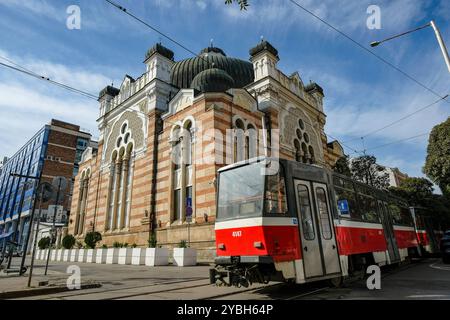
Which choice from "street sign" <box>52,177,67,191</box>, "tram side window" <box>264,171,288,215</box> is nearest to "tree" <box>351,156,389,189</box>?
"tram side window" <box>264,171,288,215</box>

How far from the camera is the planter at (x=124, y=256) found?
55.6 feet

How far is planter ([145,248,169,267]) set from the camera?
15359 millimetres

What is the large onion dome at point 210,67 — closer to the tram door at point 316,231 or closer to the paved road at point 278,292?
the tram door at point 316,231

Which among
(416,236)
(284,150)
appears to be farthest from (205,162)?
(416,236)

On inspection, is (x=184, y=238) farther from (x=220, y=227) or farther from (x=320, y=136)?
(x=320, y=136)

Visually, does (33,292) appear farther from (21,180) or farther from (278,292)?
(21,180)

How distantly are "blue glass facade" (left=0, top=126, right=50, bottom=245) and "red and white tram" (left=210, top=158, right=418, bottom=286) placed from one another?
52273mm

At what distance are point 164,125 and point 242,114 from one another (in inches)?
232

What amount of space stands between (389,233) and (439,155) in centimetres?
1422

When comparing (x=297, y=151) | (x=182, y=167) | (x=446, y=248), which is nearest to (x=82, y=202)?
(x=182, y=167)

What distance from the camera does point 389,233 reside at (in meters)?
10.8

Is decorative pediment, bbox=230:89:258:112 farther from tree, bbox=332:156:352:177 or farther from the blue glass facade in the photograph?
the blue glass facade

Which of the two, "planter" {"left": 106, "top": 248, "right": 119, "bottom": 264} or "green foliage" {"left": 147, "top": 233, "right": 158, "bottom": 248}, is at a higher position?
"green foliage" {"left": 147, "top": 233, "right": 158, "bottom": 248}

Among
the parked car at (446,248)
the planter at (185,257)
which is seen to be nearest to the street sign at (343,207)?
the parked car at (446,248)
